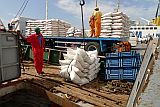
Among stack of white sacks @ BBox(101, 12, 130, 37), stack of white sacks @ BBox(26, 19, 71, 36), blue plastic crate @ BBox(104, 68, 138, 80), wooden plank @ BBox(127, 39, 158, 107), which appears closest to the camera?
wooden plank @ BBox(127, 39, 158, 107)

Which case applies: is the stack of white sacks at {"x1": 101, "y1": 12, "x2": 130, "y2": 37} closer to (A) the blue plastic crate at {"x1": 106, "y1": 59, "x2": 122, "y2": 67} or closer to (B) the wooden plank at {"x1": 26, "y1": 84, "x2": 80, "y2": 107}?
(A) the blue plastic crate at {"x1": 106, "y1": 59, "x2": 122, "y2": 67}

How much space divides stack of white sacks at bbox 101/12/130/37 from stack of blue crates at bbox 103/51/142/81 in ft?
12.0

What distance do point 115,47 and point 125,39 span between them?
37.3 inches

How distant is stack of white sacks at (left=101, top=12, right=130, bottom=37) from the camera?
30.5 feet

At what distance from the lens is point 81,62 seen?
5.60 metres

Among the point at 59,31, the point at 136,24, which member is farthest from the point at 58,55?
the point at 136,24

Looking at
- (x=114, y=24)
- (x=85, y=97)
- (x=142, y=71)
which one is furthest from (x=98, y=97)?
(x=114, y=24)

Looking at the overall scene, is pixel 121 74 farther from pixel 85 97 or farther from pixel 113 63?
pixel 85 97

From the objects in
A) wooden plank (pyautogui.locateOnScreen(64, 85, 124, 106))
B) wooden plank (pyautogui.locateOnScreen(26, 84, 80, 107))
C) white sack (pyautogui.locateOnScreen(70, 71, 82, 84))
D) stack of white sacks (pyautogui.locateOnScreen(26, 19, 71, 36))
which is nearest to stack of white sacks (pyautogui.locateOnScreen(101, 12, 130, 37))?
white sack (pyautogui.locateOnScreen(70, 71, 82, 84))

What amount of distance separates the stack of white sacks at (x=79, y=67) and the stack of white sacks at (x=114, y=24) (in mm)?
3670

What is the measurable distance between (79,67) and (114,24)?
14.7 feet

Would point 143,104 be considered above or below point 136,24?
below

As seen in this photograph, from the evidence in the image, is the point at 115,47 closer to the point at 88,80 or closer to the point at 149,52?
the point at 88,80

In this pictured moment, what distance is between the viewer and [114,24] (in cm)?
941
